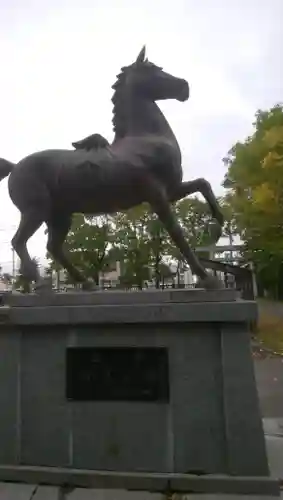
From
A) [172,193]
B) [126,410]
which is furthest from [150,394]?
[172,193]

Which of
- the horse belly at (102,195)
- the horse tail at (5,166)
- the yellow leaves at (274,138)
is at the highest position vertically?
the yellow leaves at (274,138)

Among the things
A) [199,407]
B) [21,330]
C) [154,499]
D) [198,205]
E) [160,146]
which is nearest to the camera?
[154,499]

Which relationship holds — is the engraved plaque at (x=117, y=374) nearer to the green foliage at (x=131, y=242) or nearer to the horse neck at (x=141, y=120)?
the horse neck at (x=141, y=120)

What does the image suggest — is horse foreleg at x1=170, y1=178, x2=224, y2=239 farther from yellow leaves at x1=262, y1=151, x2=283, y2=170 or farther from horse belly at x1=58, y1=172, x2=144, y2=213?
yellow leaves at x1=262, y1=151, x2=283, y2=170

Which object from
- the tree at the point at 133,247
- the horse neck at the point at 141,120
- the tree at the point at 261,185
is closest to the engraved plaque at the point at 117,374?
the horse neck at the point at 141,120

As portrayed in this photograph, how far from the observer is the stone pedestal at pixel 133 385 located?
3617 millimetres

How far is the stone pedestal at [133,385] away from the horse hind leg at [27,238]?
512 millimetres

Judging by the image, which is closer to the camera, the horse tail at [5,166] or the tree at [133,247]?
the horse tail at [5,166]

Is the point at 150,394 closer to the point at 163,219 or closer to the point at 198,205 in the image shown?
the point at 163,219

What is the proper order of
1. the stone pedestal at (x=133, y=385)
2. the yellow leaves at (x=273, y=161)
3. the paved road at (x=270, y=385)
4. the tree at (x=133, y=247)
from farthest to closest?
the tree at (x=133, y=247)
the yellow leaves at (x=273, y=161)
the paved road at (x=270, y=385)
the stone pedestal at (x=133, y=385)

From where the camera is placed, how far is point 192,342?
374 centimetres

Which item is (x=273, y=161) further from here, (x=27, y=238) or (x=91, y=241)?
(x=27, y=238)

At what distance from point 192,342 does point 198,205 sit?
17859 millimetres

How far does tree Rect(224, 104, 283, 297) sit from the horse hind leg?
11.9 metres
